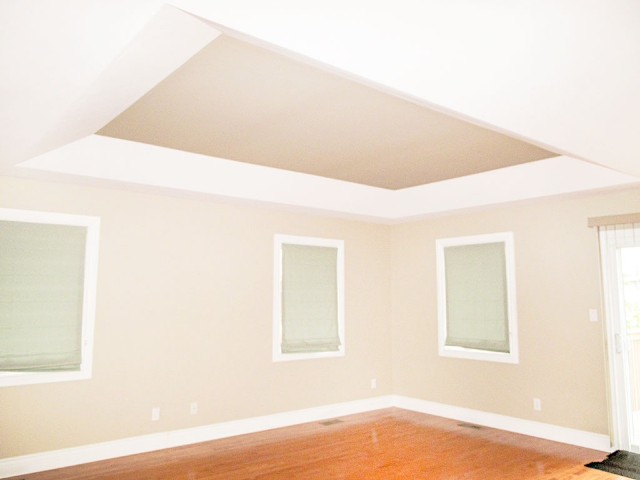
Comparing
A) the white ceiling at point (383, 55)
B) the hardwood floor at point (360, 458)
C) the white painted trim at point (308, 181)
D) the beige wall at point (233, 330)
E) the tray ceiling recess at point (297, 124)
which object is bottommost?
the hardwood floor at point (360, 458)

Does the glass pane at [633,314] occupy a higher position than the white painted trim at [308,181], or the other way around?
the white painted trim at [308,181]

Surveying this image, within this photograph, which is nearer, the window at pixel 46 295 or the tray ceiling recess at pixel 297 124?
the tray ceiling recess at pixel 297 124

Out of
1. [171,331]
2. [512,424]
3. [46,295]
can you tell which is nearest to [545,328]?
[512,424]

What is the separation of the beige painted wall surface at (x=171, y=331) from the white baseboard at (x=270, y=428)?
0.08m

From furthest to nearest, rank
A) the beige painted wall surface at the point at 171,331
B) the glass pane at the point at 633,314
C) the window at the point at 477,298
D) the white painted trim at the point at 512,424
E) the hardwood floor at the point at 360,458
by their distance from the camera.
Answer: the window at the point at 477,298, the white painted trim at the point at 512,424, the glass pane at the point at 633,314, the beige painted wall surface at the point at 171,331, the hardwood floor at the point at 360,458

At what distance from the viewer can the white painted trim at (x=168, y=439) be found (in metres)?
4.25

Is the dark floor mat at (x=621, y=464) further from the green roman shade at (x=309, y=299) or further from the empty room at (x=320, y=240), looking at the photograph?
the green roman shade at (x=309, y=299)

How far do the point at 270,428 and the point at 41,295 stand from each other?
291cm

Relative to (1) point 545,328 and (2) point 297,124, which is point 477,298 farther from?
(2) point 297,124

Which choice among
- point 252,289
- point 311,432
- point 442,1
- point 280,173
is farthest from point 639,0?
point 311,432

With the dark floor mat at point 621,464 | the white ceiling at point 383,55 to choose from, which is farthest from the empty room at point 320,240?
the dark floor mat at point 621,464

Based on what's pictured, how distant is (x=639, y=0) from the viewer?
184 centimetres

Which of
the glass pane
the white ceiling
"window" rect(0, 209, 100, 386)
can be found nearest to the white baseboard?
the glass pane

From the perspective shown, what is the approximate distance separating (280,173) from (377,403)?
350cm
